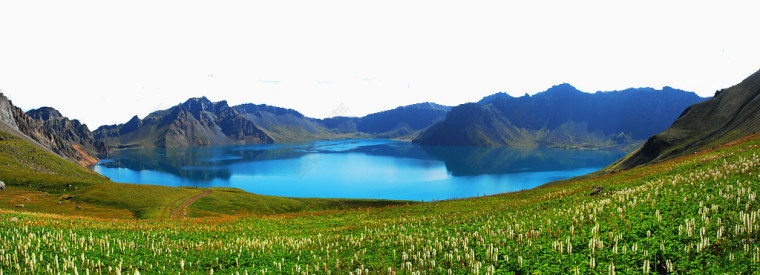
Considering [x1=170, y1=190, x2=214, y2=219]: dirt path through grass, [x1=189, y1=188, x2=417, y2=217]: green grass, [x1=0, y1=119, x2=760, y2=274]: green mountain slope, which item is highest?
[x1=0, y1=119, x2=760, y2=274]: green mountain slope

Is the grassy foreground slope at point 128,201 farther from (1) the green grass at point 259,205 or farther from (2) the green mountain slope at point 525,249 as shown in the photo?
(2) the green mountain slope at point 525,249

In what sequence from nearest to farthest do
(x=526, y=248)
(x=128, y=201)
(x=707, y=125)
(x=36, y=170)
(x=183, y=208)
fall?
(x=526, y=248) < (x=183, y=208) < (x=128, y=201) < (x=707, y=125) < (x=36, y=170)

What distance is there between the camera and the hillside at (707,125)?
94.3 m

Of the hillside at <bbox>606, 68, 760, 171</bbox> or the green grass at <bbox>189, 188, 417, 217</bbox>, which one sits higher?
the hillside at <bbox>606, 68, 760, 171</bbox>

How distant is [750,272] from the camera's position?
286 inches

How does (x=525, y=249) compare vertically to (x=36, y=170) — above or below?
→ below

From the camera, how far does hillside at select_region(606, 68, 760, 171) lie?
9431 centimetres

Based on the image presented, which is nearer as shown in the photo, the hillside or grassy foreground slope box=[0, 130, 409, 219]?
grassy foreground slope box=[0, 130, 409, 219]

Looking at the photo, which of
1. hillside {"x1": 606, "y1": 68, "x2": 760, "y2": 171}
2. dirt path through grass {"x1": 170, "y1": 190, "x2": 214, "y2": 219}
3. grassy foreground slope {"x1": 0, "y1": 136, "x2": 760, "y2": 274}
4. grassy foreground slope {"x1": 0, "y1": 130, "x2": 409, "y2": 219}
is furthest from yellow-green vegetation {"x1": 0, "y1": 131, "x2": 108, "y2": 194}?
hillside {"x1": 606, "y1": 68, "x2": 760, "y2": 171}

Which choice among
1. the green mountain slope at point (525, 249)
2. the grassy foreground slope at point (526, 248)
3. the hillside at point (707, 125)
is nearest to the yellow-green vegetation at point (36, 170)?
the green mountain slope at point (525, 249)

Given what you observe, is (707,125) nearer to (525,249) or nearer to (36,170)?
(525,249)

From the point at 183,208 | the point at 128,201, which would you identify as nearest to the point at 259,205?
the point at 183,208

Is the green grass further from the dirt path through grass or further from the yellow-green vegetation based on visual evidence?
the yellow-green vegetation

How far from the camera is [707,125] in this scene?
377 feet
